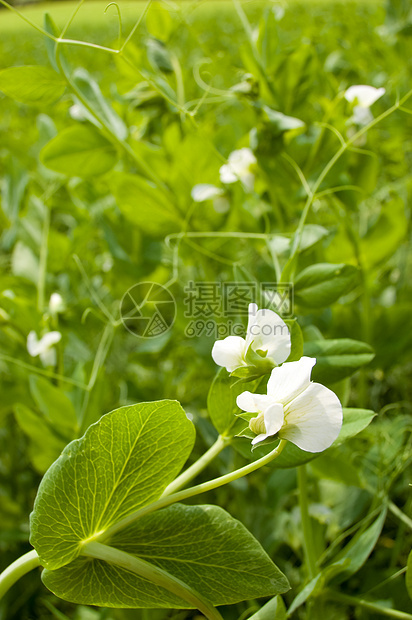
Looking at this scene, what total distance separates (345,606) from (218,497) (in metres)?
0.19

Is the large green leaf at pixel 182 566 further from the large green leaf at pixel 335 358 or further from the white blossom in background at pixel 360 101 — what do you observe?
the white blossom in background at pixel 360 101

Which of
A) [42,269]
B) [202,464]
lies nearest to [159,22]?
[42,269]

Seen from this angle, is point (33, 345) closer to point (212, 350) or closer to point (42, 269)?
point (42, 269)

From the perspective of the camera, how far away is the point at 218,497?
25.5 inches

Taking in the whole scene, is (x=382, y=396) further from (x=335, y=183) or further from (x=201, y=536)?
(x=201, y=536)

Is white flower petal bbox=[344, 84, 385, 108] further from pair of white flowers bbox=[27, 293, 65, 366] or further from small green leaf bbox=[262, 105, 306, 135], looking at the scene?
pair of white flowers bbox=[27, 293, 65, 366]

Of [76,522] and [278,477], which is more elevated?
[76,522]

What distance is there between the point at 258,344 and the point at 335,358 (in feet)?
0.34

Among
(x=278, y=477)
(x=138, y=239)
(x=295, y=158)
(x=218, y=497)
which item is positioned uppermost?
(x=295, y=158)

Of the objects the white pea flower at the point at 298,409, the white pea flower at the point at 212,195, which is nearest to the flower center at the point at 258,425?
the white pea flower at the point at 298,409

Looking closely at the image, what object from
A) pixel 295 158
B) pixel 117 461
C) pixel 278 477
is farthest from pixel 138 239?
pixel 117 461

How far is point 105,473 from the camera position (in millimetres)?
298

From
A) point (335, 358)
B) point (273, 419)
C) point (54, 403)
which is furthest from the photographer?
point (54, 403)

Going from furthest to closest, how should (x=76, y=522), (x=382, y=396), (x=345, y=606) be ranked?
(x=382, y=396) → (x=345, y=606) → (x=76, y=522)
